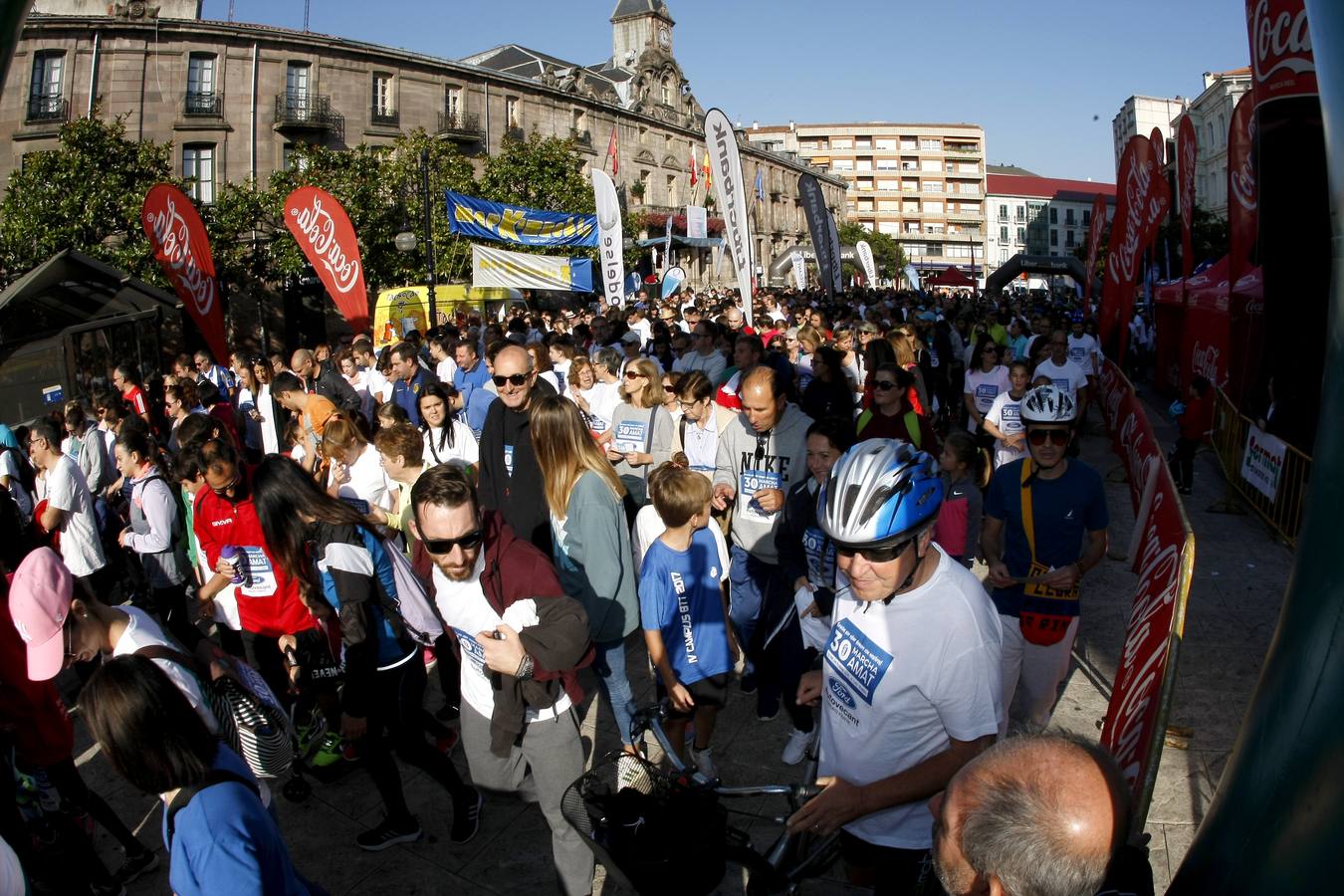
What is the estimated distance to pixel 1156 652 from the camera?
3.07 meters

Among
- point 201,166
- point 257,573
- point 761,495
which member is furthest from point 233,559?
point 201,166

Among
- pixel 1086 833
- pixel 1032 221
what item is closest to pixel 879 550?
pixel 1086 833

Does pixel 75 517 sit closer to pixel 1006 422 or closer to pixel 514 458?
pixel 514 458

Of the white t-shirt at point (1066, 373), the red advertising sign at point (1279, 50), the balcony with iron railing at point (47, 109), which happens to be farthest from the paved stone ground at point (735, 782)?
the balcony with iron railing at point (47, 109)

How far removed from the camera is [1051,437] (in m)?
3.98

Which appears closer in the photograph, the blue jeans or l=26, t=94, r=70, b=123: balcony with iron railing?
the blue jeans

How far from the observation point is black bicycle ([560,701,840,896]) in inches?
96.0

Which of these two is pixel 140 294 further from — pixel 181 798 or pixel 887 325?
pixel 181 798

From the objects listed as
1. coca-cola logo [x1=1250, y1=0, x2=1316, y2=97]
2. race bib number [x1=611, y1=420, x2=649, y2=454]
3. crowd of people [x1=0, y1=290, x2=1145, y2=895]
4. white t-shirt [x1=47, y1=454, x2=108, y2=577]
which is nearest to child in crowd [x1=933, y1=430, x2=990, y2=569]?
crowd of people [x1=0, y1=290, x2=1145, y2=895]

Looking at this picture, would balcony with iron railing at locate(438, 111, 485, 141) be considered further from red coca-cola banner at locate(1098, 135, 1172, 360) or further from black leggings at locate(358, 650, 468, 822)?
black leggings at locate(358, 650, 468, 822)

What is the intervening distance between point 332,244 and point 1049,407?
946 cm

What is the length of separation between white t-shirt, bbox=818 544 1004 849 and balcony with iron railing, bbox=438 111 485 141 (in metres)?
40.0

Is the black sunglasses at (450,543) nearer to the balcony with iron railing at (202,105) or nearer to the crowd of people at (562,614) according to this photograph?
the crowd of people at (562,614)

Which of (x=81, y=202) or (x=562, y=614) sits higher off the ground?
(x=81, y=202)
